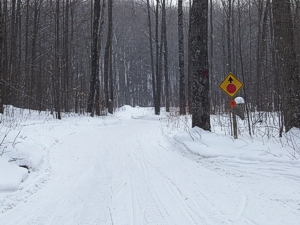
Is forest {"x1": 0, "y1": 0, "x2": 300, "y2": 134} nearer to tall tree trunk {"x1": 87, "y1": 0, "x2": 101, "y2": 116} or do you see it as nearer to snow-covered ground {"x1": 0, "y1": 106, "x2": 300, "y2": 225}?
tall tree trunk {"x1": 87, "y1": 0, "x2": 101, "y2": 116}

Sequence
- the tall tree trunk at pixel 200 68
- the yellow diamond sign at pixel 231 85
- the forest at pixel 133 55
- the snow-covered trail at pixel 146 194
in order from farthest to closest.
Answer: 1. the tall tree trunk at pixel 200 68
2. the forest at pixel 133 55
3. the yellow diamond sign at pixel 231 85
4. the snow-covered trail at pixel 146 194

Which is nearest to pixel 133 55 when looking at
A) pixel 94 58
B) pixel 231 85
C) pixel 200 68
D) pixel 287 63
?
pixel 94 58

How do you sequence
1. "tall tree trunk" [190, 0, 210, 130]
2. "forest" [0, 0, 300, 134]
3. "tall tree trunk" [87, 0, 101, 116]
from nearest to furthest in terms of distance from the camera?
"forest" [0, 0, 300, 134] < "tall tree trunk" [190, 0, 210, 130] < "tall tree trunk" [87, 0, 101, 116]

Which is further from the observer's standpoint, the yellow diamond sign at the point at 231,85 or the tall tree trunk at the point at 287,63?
the yellow diamond sign at the point at 231,85

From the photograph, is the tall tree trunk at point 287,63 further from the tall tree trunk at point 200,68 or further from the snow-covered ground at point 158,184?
the tall tree trunk at point 200,68

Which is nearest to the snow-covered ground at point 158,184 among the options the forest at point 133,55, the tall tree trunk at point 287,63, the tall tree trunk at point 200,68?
the tall tree trunk at point 287,63

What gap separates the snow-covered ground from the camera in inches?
135

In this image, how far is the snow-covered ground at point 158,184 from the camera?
3.42 metres

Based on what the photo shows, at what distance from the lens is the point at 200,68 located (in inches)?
342

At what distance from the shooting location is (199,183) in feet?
15.6

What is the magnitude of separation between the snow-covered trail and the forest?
112 inches

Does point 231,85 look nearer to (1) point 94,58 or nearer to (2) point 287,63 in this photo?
(2) point 287,63

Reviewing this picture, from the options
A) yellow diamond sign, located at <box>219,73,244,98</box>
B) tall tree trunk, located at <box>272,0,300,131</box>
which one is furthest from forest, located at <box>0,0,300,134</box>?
yellow diamond sign, located at <box>219,73,244,98</box>

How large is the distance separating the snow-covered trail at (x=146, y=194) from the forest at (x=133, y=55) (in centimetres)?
286
